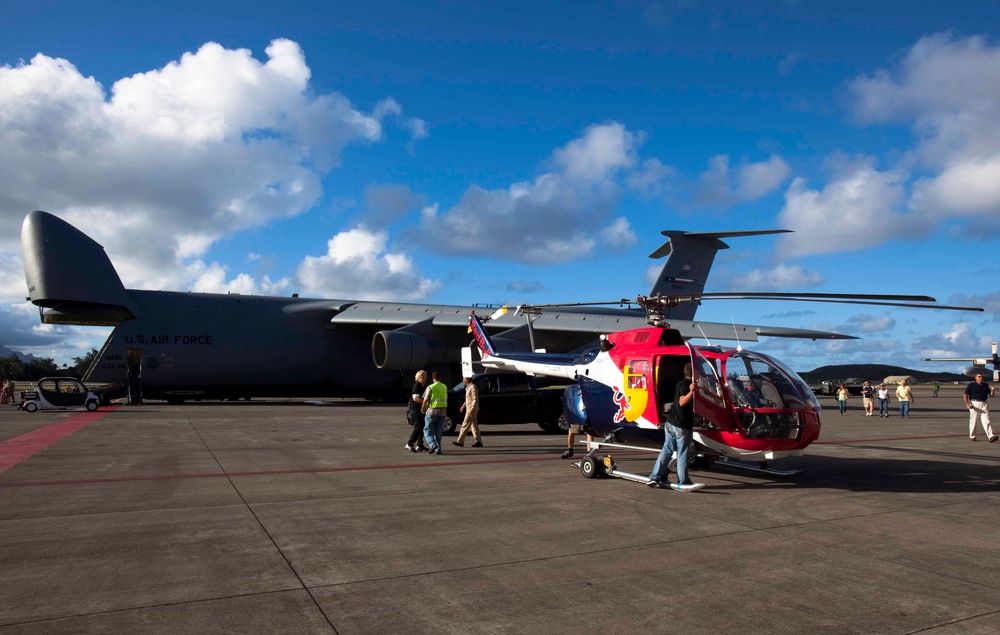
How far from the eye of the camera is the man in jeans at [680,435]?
8.91 m

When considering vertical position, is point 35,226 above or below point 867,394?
above

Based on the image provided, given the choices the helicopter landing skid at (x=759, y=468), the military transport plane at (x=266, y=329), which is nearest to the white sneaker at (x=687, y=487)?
the helicopter landing skid at (x=759, y=468)

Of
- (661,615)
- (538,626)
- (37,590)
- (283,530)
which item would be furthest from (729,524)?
(37,590)

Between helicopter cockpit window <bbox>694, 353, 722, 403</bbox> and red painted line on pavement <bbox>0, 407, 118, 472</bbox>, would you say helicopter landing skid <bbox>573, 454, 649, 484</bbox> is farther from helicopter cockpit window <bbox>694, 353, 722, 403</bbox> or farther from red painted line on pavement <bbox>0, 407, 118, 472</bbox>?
red painted line on pavement <bbox>0, 407, 118, 472</bbox>

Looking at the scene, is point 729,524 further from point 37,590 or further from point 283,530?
point 37,590

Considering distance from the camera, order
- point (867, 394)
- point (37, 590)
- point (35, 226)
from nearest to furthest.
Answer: point (37, 590) → point (35, 226) → point (867, 394)

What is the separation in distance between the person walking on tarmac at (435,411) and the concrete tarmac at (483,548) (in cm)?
111

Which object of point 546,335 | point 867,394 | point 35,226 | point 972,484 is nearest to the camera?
point 972,484

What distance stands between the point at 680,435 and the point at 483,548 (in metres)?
3.75

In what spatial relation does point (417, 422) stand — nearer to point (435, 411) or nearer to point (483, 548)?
point (435, 411)

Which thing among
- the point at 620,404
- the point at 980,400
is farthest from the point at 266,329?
the point at 980,400

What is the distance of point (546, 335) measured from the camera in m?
28.8

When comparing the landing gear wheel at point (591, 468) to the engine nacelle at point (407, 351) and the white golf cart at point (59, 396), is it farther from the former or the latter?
the white golf cart at point (59, 396)

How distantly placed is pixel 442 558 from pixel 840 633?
2.90 metres
